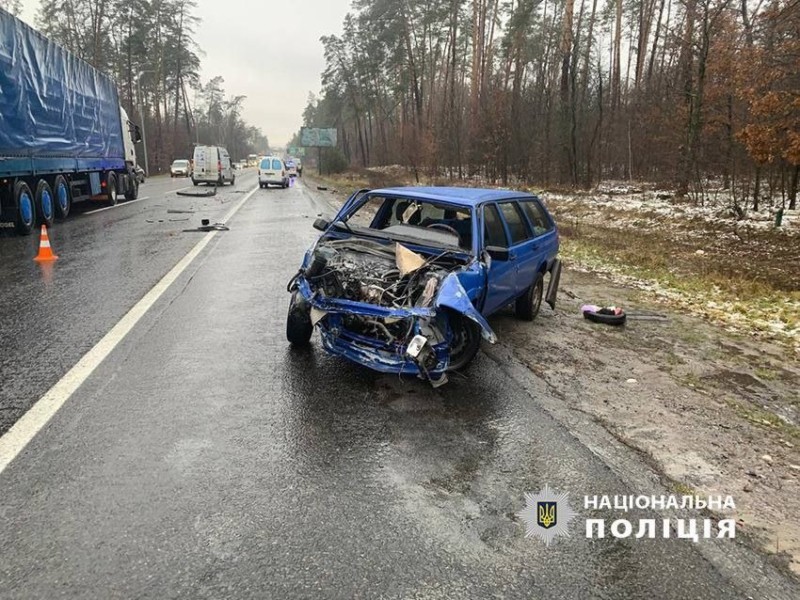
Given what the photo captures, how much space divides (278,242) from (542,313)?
22.4 ft

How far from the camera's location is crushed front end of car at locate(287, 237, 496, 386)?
4.45 meters

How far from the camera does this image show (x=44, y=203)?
1415cm

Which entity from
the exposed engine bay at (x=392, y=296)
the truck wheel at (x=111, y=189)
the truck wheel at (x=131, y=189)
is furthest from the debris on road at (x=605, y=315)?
the truck wheel at (x=131, y=189)

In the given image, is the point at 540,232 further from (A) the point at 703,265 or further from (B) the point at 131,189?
(B) the point at 131,189

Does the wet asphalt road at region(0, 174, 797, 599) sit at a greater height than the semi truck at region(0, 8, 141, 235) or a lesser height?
lesser

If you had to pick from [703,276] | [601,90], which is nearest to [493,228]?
[703,276]

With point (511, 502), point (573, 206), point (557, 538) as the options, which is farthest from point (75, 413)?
point (573, 206)

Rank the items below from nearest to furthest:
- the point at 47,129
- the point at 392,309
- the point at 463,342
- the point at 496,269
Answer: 1. the point at 392,309
2. the point at 463,342
3. the point at 496,269
4. the point at 47,129

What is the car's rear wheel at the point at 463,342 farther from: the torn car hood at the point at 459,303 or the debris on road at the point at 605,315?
the debris on road at the point at 605,315

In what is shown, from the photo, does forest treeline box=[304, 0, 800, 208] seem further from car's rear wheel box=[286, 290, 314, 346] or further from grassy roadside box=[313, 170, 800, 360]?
car's rear wheel box=[286, 290, 314, 346]

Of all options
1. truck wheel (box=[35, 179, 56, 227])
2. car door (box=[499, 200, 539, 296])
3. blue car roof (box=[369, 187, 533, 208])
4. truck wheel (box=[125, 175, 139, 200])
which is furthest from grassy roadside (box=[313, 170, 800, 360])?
truck wheel (box=[125, 175, 139, 200])

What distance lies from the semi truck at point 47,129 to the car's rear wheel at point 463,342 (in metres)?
11.8

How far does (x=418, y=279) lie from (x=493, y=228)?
146cm

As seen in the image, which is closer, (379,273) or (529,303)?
(379,273)
